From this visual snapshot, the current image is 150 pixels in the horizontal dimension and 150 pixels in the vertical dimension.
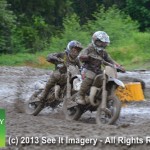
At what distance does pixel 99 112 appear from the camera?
35.6 ft

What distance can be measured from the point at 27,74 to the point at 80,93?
41.9 ft

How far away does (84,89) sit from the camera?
11.4m

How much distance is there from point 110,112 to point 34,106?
3083mm

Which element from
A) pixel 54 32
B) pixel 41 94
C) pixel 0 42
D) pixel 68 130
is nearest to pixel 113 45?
pixel 0 42

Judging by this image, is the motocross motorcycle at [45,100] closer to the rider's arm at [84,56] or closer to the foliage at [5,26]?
the rider's arm at [84,56]

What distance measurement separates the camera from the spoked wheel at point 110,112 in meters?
10.5

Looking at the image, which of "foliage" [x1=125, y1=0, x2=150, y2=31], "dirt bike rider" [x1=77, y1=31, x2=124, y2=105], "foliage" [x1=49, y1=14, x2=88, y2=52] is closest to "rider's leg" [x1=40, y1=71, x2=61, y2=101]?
"dirt bike rider" [x1=77, y1=31, x2=124, y2=105]

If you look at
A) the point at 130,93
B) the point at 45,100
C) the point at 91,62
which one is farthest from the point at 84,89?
the point at 130,93

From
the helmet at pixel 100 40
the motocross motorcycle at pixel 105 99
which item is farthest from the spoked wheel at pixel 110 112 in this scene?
the helmet at pixel 100 40

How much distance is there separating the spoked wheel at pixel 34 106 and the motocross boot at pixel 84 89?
1.79m

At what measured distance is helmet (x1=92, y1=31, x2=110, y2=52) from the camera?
11.1 metres

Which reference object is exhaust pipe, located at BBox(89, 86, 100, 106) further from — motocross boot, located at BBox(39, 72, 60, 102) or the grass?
the grass

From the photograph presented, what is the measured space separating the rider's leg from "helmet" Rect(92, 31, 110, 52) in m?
1.67

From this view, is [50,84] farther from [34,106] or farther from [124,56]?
[124,56]
